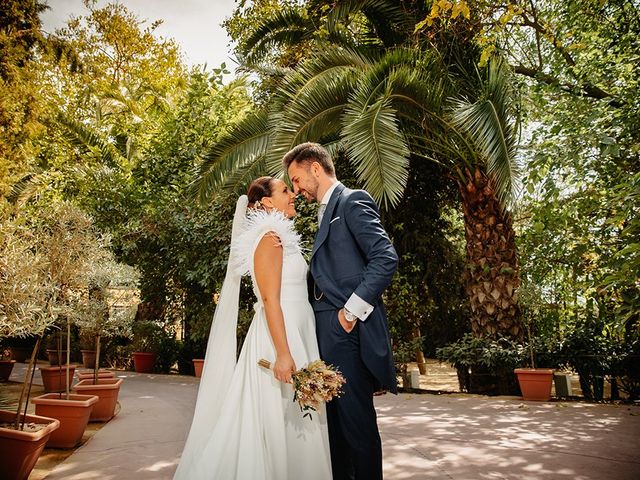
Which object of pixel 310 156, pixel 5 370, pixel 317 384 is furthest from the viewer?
pixel 5 370

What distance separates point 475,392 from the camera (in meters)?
8.48

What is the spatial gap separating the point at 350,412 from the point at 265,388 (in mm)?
542

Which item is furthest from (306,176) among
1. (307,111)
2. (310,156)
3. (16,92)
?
(16,92)

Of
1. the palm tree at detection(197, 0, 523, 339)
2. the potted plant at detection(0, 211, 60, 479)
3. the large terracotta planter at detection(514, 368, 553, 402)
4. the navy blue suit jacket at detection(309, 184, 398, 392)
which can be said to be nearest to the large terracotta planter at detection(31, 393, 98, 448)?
the potted plant at detection(0, 211, 60, 479)

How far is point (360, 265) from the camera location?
9.07ft

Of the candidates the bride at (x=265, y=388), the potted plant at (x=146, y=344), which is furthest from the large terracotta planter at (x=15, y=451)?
the potted plant at (x=146, y=344)

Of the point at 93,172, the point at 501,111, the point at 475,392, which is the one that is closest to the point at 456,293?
the point at 475,392

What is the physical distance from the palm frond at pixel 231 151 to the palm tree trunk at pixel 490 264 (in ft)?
12.3

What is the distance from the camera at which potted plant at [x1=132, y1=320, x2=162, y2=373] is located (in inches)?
524

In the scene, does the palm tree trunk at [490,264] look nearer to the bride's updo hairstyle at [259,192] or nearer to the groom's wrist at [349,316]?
the bride's updo hairstyle at [259,192]

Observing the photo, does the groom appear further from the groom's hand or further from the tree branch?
the tree branch

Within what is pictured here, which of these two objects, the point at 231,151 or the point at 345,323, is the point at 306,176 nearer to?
the point at 345,323

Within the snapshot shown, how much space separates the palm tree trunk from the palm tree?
0.02m

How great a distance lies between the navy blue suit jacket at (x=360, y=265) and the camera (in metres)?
2.59
